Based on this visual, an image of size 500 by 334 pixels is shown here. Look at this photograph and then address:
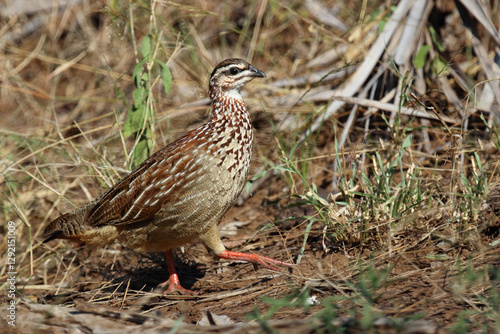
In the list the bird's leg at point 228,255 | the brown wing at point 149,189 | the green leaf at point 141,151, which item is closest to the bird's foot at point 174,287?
the bird's leg at point 228,255

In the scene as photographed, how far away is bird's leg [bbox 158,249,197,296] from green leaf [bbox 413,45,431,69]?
3.19 meters

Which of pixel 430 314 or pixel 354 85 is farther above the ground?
pixel 354 85

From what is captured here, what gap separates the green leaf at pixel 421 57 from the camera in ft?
18.9

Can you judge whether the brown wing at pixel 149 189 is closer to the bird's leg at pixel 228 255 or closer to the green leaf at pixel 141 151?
the bird's leg at pixel 228 255

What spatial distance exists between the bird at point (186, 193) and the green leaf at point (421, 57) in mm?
2028

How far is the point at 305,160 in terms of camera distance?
5.29 m

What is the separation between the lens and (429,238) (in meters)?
4.15

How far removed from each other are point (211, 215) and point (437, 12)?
147 inches

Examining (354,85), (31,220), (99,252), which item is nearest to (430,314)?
(354,85)

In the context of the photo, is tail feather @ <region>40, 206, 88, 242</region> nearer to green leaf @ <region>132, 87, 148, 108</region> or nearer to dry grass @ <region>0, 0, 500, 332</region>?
dry grass @ <region>0, 0, 500, 332</region>

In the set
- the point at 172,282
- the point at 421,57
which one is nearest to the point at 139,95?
the point at 172,282

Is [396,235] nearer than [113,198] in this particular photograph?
Yes

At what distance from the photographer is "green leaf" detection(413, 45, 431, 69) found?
5.75 m

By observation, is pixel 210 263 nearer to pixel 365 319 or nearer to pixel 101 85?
pixel 365 319
